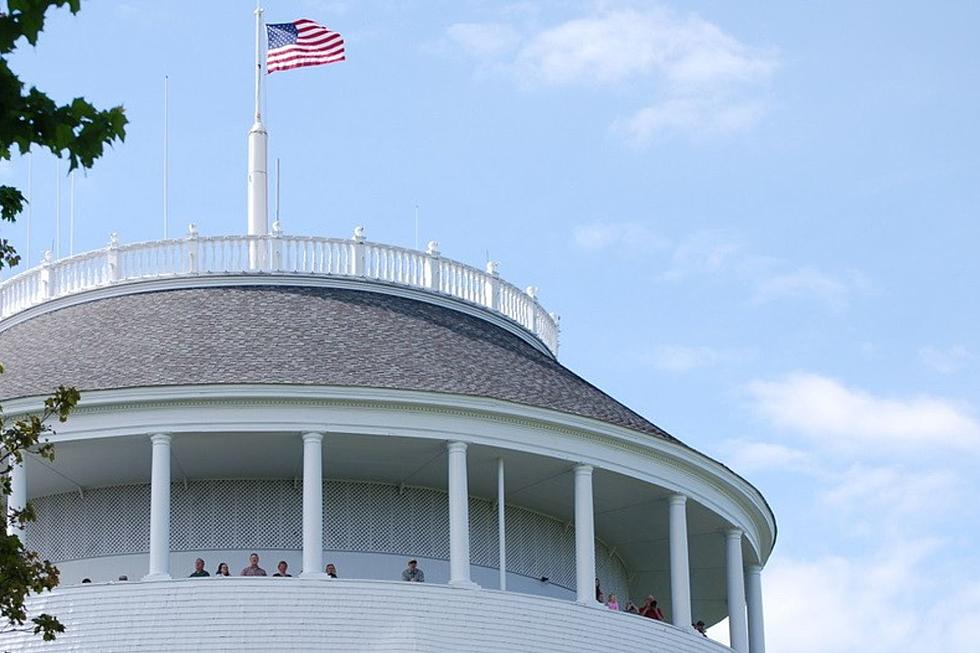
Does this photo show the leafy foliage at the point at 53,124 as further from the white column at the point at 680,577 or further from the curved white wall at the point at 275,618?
the white column at the point at 680,577

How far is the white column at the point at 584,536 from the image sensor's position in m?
40.7

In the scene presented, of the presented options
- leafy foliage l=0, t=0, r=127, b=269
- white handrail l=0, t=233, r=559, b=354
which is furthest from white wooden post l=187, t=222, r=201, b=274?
leafy foliage l=0, t=0, r=127, b=269

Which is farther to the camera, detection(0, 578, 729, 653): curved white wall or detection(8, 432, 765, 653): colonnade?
detection(8, 432, 765, 653): colonnade

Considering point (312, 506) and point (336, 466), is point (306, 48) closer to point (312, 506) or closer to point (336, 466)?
point (336, 466)

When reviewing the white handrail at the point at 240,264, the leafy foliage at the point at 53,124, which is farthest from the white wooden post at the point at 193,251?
the leafy foliage at the point at 53,124

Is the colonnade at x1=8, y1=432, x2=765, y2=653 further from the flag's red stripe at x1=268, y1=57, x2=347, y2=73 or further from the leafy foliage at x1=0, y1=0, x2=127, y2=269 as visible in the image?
the leafy foliage at x1=0, y1=0, x2=127, y2=269

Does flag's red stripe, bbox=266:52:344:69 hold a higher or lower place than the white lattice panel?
higher

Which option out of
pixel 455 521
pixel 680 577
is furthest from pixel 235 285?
pixel 680 577

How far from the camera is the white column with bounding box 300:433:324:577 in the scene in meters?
38.6

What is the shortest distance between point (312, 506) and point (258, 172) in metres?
11.6

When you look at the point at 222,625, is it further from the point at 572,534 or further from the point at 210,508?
the point at 572,534

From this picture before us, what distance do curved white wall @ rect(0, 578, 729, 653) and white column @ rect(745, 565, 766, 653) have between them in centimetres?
916

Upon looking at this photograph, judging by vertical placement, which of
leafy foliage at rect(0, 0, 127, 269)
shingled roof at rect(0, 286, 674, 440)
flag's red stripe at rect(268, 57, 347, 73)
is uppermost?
flag's red stripe at rect(268, 57, 347, 73)

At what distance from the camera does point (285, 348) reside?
41719 millimetres
